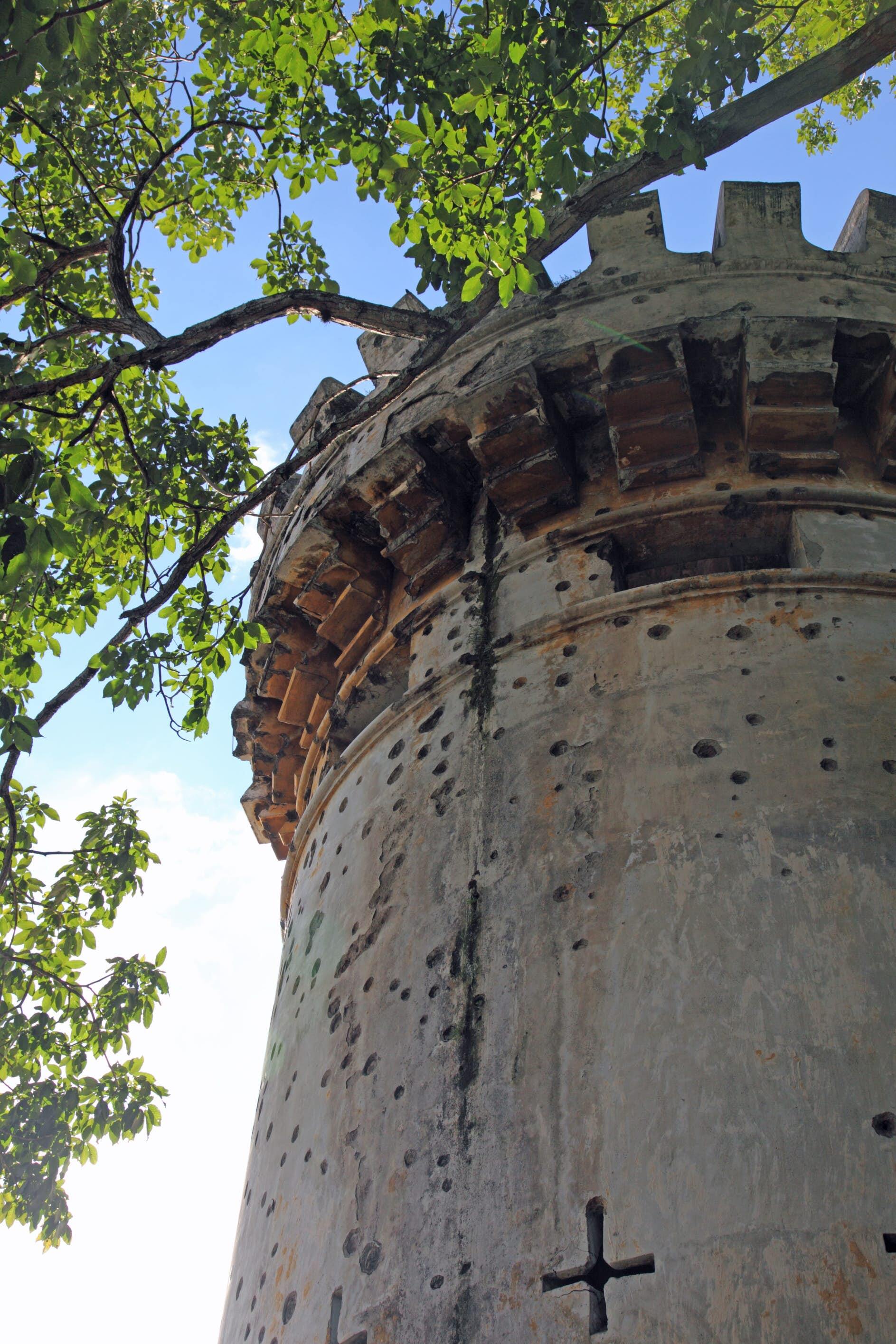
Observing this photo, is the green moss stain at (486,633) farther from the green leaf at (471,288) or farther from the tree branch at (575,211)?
the green leaf at (471,288)

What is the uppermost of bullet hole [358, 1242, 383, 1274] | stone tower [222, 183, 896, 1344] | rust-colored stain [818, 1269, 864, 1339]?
stone tower [222, 183, 896, 1344]

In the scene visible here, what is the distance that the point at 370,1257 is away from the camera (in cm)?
381

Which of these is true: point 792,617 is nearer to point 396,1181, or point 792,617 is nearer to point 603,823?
point 603,823

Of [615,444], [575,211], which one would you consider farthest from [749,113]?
[615,444]

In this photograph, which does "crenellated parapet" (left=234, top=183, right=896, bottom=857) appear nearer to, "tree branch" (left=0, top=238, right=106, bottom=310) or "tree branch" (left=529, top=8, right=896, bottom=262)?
"tree branch" (left=529, top=8, right=896, bottom=262)

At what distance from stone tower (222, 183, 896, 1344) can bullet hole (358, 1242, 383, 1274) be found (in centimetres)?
3

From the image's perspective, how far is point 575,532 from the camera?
5.92 meters

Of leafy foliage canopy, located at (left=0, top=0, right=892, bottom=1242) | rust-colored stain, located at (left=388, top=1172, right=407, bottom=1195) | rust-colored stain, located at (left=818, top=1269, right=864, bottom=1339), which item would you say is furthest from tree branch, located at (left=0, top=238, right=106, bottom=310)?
rust-colored stain, located at (left=818, top=1269, right=864, bottom=1339)

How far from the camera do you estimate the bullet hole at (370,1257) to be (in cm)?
378

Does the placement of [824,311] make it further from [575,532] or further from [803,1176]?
[803,1176]

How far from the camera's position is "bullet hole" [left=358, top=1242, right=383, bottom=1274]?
378 centimetres

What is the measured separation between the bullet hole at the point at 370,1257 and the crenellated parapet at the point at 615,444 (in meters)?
2.68

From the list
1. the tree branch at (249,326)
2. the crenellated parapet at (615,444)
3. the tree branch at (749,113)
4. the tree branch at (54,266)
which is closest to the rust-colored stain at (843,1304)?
the crenellated parapet at (615,444)

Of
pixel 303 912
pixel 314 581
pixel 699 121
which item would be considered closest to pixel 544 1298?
pixel 303 912
